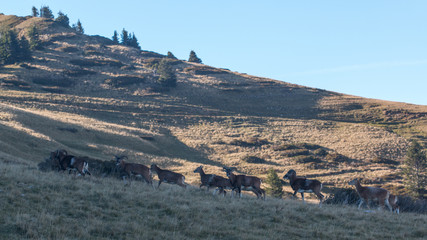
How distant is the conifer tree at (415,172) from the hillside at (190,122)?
1.61 meters

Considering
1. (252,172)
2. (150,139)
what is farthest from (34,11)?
(252,172)

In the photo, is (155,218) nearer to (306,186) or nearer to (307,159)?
(306,186)

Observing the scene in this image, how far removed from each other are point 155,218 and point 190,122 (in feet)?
216

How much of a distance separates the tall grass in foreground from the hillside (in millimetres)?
217

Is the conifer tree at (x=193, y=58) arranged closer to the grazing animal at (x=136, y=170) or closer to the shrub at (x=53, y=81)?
the shrub at (x=53, y=81)

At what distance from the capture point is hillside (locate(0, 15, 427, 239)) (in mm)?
45406

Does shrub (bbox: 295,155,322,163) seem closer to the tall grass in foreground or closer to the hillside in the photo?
the hillside

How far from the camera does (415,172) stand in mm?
46438

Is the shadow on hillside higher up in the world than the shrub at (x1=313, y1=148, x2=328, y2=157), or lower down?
lower down

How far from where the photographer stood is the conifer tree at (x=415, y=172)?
4345cm

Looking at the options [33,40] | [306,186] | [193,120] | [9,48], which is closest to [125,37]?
[33,40]

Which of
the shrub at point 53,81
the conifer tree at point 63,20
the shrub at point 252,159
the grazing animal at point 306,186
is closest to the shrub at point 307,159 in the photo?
the shrub at point 252,159

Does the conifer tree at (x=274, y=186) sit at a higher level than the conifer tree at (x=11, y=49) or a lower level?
lower

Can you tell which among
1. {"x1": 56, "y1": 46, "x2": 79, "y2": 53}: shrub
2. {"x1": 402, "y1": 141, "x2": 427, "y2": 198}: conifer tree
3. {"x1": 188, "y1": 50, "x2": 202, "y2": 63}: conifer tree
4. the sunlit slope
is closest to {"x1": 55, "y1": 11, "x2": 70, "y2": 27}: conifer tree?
the sunlit slope
